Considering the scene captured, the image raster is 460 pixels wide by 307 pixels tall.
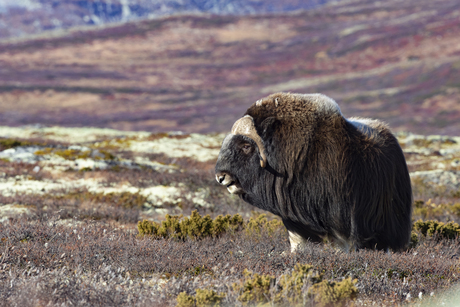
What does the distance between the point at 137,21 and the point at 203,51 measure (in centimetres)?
1807

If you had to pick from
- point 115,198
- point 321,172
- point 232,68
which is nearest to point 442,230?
point 321,172

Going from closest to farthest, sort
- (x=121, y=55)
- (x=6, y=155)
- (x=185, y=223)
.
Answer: (x=185, y=223)
(x=6, y=155)
(x=121, y=55)

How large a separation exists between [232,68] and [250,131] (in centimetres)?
7002

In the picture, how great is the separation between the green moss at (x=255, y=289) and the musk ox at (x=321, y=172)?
1.47 metres

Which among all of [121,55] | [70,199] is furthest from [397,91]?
[70,199]

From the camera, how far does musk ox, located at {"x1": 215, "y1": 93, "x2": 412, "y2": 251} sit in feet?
14.8

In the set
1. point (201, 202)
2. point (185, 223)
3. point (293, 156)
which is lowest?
point (201, 202)

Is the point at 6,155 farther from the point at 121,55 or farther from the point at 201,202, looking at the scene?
the point at 121,55

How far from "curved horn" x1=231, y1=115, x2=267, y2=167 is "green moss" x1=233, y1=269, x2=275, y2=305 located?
5.26 feet

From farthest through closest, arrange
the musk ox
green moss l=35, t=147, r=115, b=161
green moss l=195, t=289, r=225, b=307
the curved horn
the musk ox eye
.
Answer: green moss l=35, t=147, r=115, b=161 < the musk ox eye < the curved horn < the musk ox < green moss l=195, t=289, r=225, b=307

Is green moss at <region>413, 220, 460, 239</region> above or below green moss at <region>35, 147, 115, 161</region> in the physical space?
above

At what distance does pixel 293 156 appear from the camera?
4.59 m

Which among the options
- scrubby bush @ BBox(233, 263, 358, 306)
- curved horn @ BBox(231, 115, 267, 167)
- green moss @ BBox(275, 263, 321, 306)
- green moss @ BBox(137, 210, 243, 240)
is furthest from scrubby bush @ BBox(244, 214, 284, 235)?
scrubby bush @ BBox(233, 263, 358, 306)

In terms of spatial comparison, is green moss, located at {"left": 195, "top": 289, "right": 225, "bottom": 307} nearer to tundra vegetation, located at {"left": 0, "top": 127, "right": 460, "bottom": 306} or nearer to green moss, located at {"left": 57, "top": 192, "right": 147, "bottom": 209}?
tundra vegetation, located at {"left": 0, "top": 127, "right": 460, "bottom": 306}
